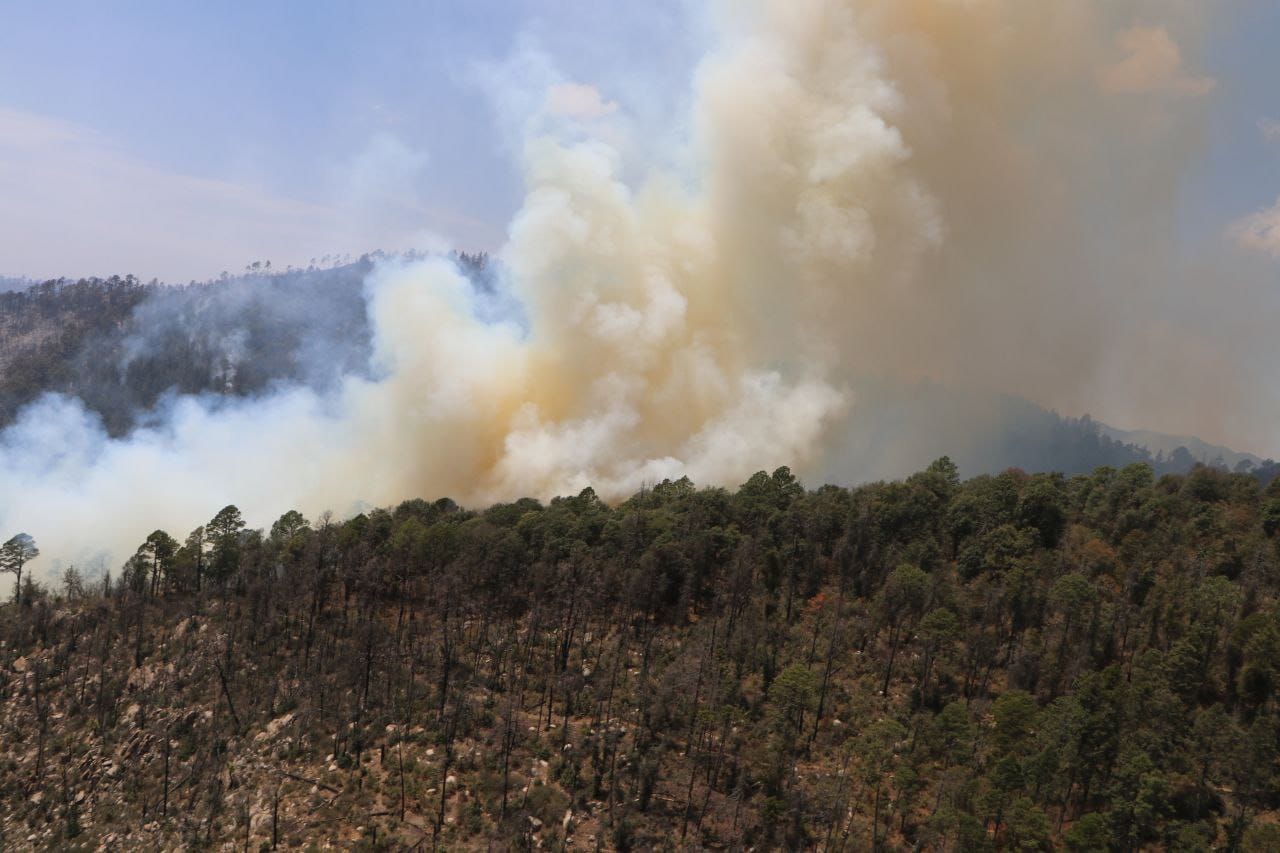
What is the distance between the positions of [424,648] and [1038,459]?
161 metres

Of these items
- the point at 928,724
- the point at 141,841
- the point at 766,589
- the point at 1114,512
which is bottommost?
the point at 141,841

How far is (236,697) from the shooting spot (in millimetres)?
46156

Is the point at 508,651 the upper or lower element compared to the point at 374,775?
upper

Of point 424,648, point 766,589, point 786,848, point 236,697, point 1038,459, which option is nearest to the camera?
point 786,848

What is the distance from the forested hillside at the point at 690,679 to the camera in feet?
114

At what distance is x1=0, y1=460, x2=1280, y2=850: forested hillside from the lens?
3466cm

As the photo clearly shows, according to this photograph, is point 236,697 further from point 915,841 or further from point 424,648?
point 915,841

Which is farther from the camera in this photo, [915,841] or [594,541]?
[594,541]

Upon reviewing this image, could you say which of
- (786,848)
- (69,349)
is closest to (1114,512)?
(786,848)

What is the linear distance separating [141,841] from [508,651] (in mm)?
21058

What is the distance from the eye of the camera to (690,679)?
42.5 meters

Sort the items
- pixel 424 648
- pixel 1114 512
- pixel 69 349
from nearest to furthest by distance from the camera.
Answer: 1. pixel 424 648
2. pixel 1114 512
3. pixel 69 349

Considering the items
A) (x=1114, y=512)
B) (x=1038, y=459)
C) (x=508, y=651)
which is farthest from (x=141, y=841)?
(x=1038, y=459)

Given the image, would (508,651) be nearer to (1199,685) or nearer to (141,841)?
(141,841)
